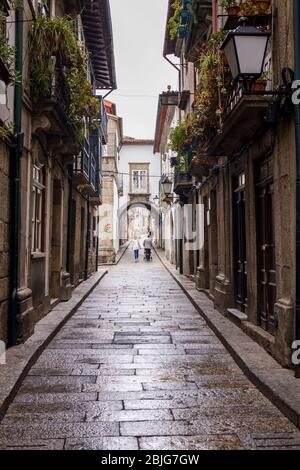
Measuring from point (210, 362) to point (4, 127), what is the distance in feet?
12.4

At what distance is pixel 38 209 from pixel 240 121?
4.13m

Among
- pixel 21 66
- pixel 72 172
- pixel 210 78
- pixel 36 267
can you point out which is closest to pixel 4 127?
pixel 21 66

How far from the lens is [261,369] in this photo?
4859 millimetres

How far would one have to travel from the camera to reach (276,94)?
495 centimetres

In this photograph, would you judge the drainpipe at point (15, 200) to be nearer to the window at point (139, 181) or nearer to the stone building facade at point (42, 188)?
the stone building facade at point (42, 188)

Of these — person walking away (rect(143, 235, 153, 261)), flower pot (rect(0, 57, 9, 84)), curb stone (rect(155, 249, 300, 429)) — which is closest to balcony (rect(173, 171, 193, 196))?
curb stone (rect(155, 249, 300, 429))

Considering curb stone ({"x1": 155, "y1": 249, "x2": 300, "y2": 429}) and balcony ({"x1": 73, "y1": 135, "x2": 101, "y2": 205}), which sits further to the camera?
balcony ({"x1": 73, "y1": 135, "x2": 101, "y2": 205})

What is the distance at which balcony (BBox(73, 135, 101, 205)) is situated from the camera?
40.4ft

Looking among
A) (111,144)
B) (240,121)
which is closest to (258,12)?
(240,121)

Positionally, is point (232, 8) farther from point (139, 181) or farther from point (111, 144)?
point (139, 181)

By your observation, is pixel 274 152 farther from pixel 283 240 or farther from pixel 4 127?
pixel 4 127

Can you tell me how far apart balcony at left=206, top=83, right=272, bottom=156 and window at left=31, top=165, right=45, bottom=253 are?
315cm

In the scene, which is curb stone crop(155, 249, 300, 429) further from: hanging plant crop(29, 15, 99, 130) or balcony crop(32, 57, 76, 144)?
hanging plant crop(29, 15, 99, 130)

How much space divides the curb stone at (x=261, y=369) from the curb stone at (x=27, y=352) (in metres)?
2.37
